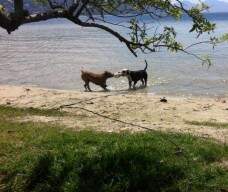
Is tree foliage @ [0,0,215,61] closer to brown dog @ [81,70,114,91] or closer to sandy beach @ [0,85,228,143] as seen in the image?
sandy beach @ [0,85,228,143]

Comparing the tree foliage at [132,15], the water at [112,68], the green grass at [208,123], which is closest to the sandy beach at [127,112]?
the green grass at [208,123]

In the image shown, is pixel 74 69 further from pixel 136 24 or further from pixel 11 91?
pixel 136 24

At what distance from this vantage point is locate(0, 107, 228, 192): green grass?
725cm

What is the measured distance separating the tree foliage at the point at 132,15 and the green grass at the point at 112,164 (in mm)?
1565

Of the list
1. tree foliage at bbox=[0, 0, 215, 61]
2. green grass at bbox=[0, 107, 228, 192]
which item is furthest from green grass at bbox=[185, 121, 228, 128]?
tree foliage at bbox=[0, 0, 215, 61]

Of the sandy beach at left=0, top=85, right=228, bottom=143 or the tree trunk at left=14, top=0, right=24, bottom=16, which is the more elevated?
the tree trunk at left=14, top=0, right=24, bottom=16

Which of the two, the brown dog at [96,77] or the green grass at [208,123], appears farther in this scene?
the brown dog at [96,77]

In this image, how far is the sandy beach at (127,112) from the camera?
37.6ft

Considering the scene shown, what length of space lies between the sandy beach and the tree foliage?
9.66 feet

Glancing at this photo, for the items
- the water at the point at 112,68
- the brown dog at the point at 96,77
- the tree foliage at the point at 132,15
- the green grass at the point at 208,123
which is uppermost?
the tree foliage at the point at 132,15

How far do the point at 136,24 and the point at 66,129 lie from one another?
12.0 feet

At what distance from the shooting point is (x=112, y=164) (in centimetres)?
770

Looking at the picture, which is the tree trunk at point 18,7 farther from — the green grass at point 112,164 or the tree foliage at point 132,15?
the green grass at point 112,164

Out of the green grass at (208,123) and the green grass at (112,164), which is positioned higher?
the green grass at (112,164)
